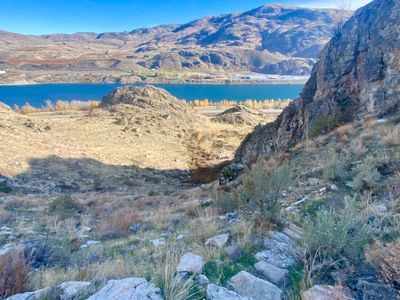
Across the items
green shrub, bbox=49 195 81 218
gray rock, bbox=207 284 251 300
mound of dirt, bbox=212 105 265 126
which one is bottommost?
mound of dirt, bbox=212 105 265 126

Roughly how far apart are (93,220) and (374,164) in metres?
6.61

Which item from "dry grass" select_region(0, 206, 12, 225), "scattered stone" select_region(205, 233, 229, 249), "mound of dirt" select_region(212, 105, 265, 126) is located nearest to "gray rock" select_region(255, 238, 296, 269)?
"scattered stone" select_region(205, 233, 229, 249)

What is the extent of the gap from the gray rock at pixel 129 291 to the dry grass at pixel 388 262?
1776 mm

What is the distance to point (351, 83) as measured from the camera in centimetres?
1496

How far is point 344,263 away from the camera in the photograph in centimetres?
303

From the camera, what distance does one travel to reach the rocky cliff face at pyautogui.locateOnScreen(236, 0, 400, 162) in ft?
42.5

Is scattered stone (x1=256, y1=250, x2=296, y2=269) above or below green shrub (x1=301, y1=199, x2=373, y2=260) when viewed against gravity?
below

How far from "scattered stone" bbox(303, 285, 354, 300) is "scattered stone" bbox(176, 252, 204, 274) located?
102cm

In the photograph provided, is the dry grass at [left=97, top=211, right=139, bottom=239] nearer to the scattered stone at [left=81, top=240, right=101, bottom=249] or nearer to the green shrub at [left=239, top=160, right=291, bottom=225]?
the scattered stone at [left=81, top=240, right=101, bottom=249]

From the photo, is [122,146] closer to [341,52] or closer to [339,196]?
[341,52]

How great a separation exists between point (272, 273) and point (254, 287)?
41cm

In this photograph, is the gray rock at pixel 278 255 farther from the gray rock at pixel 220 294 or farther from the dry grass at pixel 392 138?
the dry grass at pixel 392 138

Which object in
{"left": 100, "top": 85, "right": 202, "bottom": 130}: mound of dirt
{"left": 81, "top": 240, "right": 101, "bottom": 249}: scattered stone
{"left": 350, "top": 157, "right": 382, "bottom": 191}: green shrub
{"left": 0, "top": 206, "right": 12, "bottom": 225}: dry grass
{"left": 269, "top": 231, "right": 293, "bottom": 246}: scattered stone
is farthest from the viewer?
{"left": 100, "top": 85, "right": 202, "bottom": 130}: mound of dirt

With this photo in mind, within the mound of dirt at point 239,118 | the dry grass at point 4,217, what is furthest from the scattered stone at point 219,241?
the mound of dirt at point 239,118
